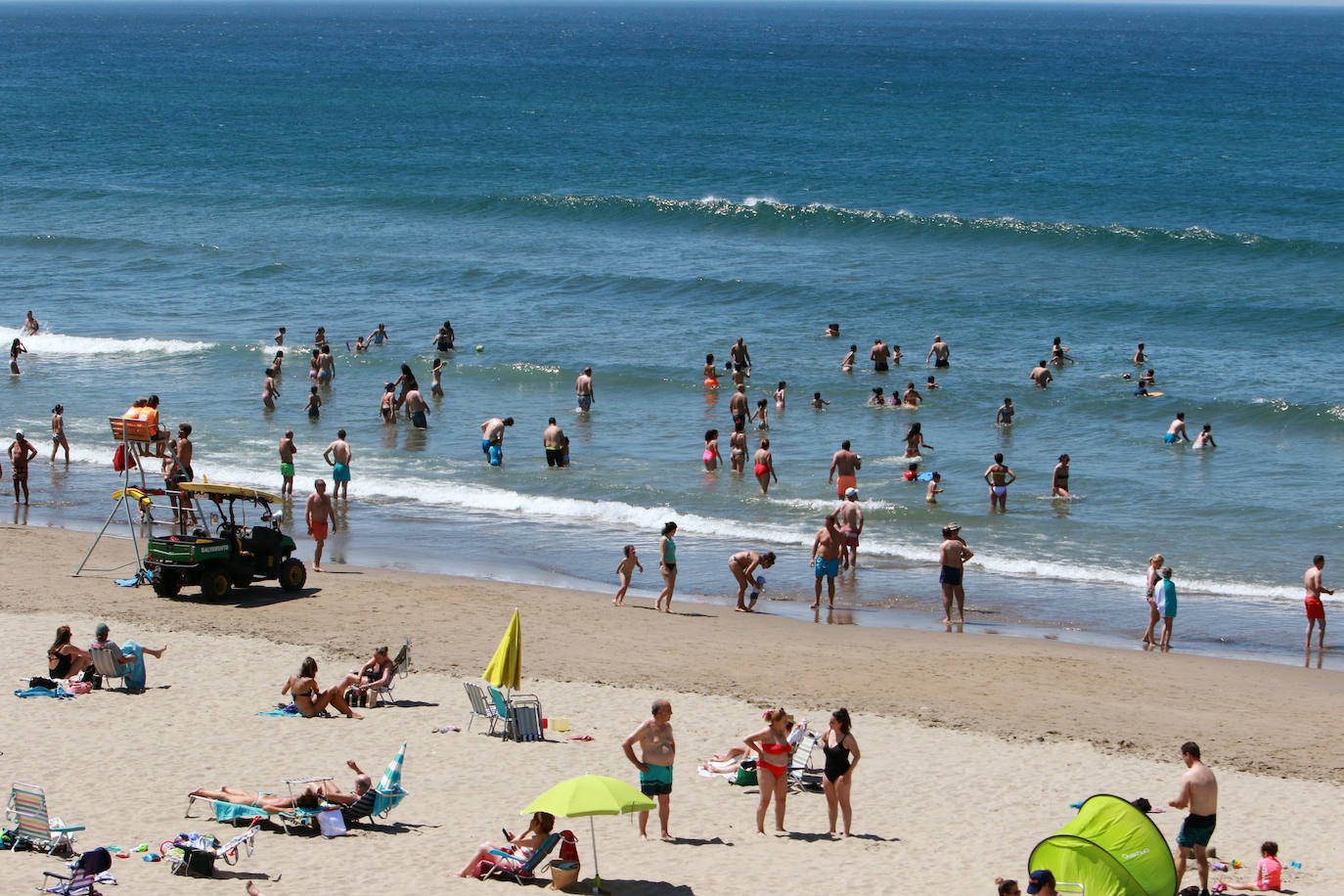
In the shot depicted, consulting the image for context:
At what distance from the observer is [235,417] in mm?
26391

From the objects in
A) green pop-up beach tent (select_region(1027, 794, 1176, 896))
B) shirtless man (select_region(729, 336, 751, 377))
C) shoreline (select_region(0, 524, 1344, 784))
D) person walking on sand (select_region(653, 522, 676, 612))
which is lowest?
shoreline (select_region(0, 524, 1344, 784))

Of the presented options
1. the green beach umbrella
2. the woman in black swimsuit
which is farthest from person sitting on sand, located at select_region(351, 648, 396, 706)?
the woman in black swimsuit

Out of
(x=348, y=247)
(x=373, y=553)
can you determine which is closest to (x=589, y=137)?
(x=348, y=247)

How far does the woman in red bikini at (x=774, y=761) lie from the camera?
32.0 ft

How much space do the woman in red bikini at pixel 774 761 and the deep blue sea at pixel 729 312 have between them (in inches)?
253

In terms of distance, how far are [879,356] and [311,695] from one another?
1888 centimetres

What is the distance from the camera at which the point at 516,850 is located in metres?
9.23

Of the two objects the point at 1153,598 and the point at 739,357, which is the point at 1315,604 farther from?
the point at 739,357

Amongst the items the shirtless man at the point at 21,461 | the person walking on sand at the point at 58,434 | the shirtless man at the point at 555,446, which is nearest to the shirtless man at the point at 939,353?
the shirtless man at the point at 555,446

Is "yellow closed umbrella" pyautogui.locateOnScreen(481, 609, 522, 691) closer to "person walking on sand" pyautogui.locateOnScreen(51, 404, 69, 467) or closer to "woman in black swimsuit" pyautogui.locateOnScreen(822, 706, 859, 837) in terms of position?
"woman in black swimsuit" pyautogui.locateOnScreen(822, 706, 859, 837)

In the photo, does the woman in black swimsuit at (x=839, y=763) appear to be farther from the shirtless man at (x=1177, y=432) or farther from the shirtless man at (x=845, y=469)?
the shirtless man at (x=1177, y=432)

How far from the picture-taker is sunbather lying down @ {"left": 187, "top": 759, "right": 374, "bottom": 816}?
9.81 meters

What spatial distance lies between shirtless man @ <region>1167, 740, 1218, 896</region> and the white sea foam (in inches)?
1043

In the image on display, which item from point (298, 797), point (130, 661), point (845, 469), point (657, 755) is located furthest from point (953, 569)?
point (130, 661)
